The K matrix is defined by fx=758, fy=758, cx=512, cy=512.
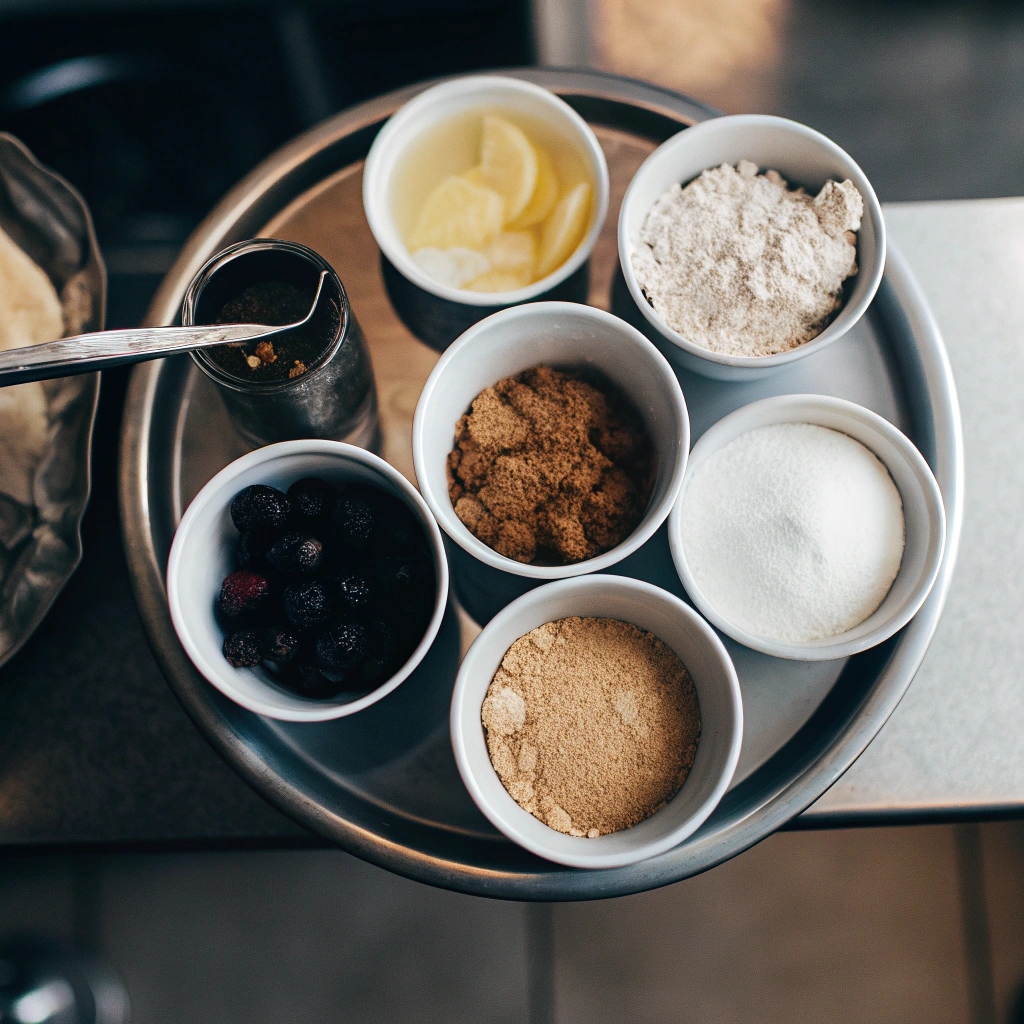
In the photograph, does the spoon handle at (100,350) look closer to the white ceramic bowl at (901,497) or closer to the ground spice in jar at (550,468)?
the ground spice in jar at (550,468)

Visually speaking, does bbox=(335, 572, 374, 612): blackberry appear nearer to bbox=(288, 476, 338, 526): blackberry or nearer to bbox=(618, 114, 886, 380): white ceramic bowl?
bbox=(288, 476, 338, 526): blackberry

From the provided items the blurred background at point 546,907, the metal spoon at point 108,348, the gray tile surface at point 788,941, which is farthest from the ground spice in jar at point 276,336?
the gray tile surface at point 788,941

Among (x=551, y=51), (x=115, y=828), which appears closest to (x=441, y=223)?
(x=551, y=51)

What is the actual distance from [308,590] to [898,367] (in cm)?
57

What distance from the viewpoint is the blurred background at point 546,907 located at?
102 cm

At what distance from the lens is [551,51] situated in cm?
106

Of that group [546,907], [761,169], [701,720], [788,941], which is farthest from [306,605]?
[788,941]

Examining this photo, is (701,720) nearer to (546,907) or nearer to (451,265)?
(451,265)

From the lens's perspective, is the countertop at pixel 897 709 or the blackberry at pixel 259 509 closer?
the blackberry at pixel 259 509

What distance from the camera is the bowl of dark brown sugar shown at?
0.57m

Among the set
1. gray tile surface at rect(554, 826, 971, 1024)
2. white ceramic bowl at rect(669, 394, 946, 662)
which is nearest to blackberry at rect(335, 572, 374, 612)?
white ceramic bowl at rect(669, 394, 946, 662)

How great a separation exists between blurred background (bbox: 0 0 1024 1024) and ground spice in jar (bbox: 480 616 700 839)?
28.3 inches

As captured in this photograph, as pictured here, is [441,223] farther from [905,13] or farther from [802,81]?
[905,13]

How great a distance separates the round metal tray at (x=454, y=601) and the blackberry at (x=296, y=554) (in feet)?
0.50
